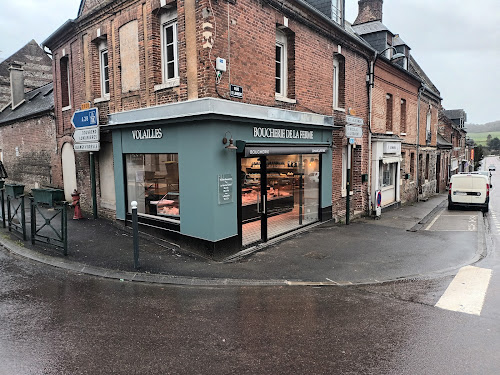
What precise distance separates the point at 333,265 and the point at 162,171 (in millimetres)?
4925

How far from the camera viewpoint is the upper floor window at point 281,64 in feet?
31.8

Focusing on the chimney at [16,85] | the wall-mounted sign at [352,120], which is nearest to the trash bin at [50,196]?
the chimney at [16,85]

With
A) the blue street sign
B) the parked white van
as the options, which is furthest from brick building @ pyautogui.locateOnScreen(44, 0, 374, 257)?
the parked white van

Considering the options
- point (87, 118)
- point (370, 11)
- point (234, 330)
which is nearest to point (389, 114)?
point (370, 11)

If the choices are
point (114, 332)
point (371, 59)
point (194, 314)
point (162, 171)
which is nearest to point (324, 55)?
point (371, 59)

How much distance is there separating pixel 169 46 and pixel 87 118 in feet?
12.8

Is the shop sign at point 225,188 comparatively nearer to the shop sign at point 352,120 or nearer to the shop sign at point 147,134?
the shop sign at point 147,134

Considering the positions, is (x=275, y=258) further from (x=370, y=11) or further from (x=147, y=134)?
(x=370, y=11)

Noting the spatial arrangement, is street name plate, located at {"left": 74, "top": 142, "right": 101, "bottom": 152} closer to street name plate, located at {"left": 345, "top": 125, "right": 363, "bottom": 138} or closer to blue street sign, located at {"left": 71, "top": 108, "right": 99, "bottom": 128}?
blue street sign, located at {"left": 71, "top": 108, "right": 99, "bottom": 128}

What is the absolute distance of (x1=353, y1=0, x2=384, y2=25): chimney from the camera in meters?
19.8

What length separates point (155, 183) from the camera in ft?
30.8

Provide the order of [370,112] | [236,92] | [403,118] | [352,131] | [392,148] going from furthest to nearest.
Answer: [403,118] < [392,148] < [370,112] < [352,131] < [236,92]

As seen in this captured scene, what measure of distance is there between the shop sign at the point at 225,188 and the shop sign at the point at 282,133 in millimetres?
1461

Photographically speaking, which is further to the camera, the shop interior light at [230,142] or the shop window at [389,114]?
the shop window at [389,114]
